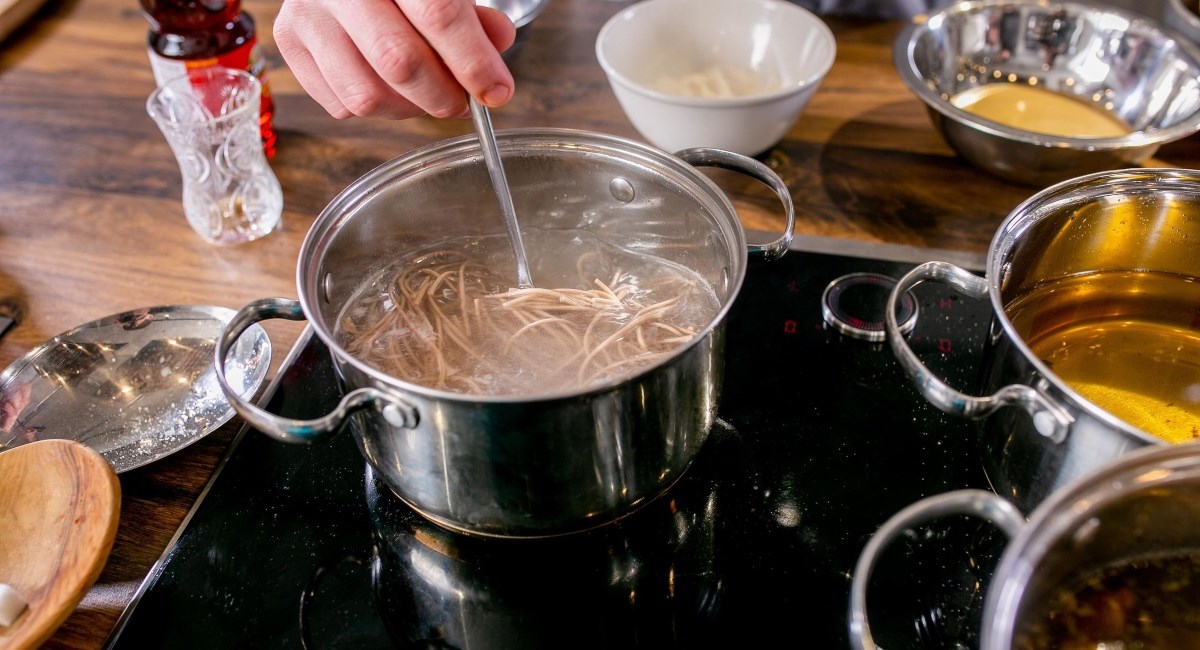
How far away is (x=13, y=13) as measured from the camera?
1.52 metres

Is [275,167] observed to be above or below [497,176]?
below

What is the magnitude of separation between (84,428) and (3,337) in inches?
9.1

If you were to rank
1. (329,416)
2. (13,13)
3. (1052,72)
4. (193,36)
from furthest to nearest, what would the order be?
(13,13), (1052,72), (193,36), (329,416)

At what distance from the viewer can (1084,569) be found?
1.90 ft

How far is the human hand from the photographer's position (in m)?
0.74

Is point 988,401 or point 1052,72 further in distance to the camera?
point 1052,72

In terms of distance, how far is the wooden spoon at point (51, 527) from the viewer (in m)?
0.70

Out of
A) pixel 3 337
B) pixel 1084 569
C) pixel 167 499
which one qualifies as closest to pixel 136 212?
pixel 3 337

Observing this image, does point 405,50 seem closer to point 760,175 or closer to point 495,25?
point 495,25

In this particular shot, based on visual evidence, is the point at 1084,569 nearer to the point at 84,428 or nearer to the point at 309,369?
the point at 309,369

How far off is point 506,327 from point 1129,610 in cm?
57

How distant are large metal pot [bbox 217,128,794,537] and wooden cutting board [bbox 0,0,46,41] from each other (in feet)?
3.50

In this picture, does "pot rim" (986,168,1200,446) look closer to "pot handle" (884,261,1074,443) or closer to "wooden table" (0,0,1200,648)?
"pot handle" (884,261,1074,443)

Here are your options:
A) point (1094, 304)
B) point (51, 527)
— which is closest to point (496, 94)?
point (51, 527)
